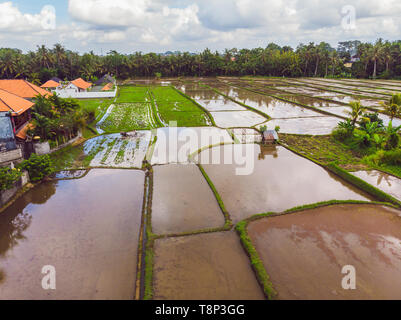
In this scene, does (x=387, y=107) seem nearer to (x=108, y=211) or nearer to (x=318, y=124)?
(x=318, y=124)

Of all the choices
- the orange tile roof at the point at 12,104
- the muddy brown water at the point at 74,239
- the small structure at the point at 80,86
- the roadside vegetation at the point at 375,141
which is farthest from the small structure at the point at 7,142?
the small structure at the point at 80,86

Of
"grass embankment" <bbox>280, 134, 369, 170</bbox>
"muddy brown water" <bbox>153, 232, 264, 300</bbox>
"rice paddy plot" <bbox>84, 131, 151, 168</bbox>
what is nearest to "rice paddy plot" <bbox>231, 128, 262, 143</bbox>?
"grass embankment" <bbox>280, 134, 369, 170</bbox>

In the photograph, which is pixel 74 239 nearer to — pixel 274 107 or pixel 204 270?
pixel 204 270

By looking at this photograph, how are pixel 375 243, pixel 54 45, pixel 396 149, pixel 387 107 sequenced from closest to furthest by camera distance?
pixel 375 243 < pixel 396 149 < pixel 387 107 < pixel 54 45

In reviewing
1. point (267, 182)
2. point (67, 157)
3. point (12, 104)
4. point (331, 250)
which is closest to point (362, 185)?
point (267, 182)

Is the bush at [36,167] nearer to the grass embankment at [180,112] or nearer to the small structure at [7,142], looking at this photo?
the small structure at [7,142]

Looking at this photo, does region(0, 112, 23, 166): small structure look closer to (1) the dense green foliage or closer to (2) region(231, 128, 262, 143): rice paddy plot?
(1) the dense green foliage

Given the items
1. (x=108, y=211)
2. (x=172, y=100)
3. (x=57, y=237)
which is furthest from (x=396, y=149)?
(x=172, y=100)

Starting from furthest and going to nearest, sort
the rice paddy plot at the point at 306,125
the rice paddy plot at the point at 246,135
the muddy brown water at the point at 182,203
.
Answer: the rice paddy plot at the point at 306,125, the rice paddy plot at the point at 246,135, the muddy brown water at the point at 182,203
